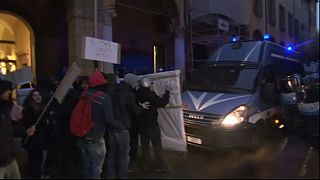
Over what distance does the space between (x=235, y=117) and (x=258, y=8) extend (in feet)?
62.7

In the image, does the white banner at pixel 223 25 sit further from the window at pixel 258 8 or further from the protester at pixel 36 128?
the protester at pixel 36 128

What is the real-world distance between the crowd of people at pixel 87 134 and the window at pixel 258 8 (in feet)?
63.3

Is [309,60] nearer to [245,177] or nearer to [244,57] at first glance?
[244,57]

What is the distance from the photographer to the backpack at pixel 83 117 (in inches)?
225

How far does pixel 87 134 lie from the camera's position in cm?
574

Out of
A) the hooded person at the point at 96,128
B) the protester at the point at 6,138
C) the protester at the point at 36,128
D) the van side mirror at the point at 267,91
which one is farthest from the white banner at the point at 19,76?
the van side mirror at the point at 267,91

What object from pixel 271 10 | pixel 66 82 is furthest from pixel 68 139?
pixel 271 10

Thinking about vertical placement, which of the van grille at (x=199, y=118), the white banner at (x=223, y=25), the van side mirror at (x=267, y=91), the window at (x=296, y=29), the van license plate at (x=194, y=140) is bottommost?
the van license plate at (x=194, y=140)

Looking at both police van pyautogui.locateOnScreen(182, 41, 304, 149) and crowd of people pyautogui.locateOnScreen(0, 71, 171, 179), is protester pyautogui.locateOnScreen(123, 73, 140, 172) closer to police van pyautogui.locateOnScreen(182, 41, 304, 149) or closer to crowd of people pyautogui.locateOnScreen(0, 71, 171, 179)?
→ crowd of people pyautogui.locateOnScreen(0, 71, 171, 179)

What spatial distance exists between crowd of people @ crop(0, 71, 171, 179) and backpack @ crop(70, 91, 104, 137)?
0.05 metres

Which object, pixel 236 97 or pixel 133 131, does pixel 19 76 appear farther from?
pixel 236 97

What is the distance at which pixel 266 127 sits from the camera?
31.1 ft

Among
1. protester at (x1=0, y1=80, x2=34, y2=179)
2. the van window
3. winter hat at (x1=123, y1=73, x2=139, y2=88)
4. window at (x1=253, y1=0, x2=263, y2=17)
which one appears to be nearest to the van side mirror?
the van window

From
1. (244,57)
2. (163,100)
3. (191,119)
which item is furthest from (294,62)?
(163,100)
